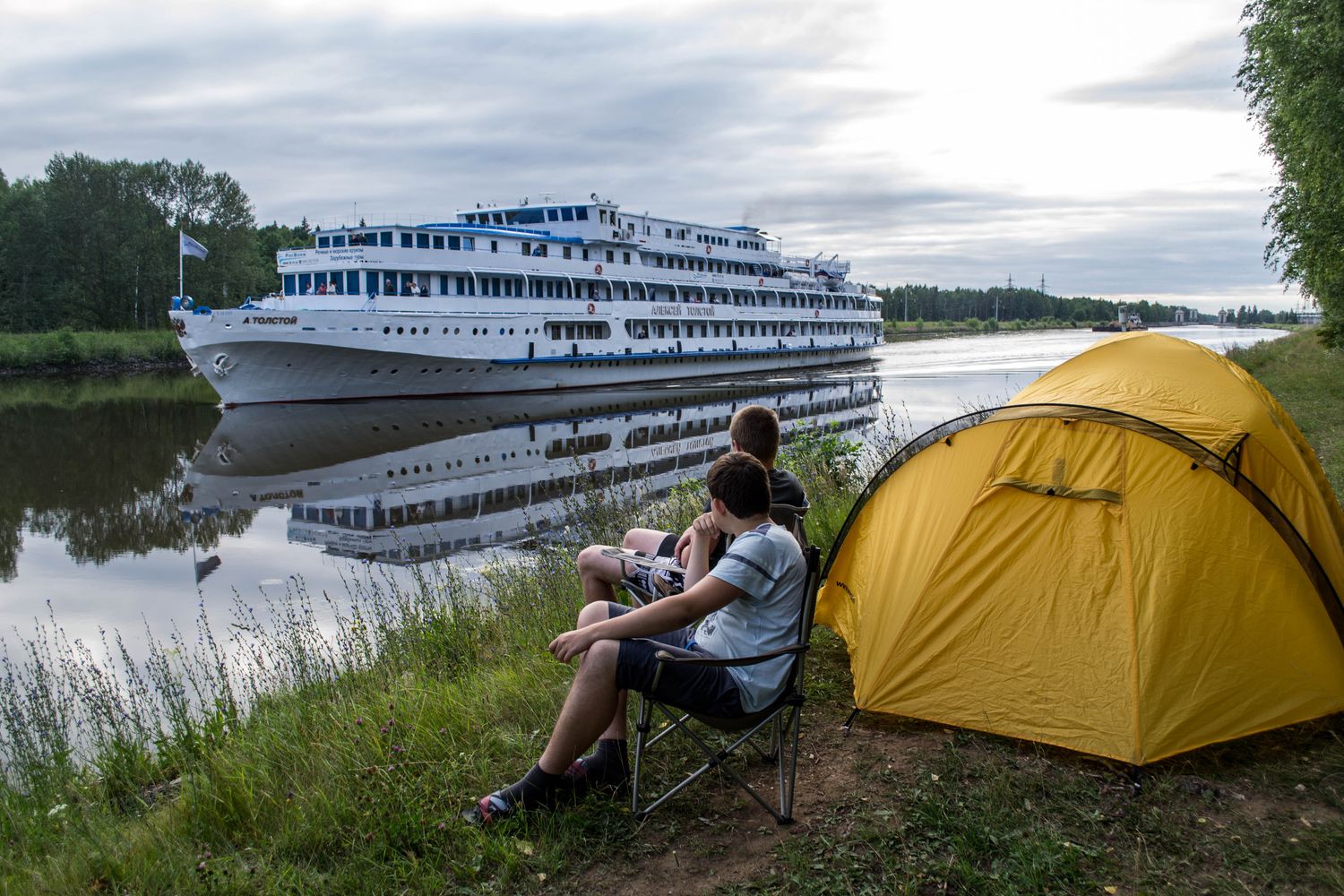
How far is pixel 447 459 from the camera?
18.7m

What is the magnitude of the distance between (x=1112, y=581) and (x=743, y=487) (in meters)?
1.80

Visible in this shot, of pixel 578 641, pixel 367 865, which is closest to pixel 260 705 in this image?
pixel 367 865

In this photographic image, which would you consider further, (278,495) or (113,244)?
(113,244)

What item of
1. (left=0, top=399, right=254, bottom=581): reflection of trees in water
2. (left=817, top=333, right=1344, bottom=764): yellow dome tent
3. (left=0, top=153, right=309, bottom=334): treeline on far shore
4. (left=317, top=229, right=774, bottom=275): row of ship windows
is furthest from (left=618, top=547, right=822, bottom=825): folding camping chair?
(left=0, top=153, right=309, bottom=334): treeline on far shore

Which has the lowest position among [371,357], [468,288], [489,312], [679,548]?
[679,548]

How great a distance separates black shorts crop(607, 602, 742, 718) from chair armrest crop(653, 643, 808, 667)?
1.4 inches

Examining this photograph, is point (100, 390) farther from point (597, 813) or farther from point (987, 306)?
point (987, 306)

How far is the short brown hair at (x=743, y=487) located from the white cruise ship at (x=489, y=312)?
2575 cm

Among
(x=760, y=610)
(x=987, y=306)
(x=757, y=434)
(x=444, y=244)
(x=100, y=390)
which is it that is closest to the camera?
(x=760, y=610)

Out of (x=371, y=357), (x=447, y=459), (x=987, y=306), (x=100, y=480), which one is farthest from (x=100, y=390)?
(x=987, y=306)

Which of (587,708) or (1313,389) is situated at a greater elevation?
(1313,389)

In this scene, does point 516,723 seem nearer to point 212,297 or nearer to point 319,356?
point 319,356

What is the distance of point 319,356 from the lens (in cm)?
2795

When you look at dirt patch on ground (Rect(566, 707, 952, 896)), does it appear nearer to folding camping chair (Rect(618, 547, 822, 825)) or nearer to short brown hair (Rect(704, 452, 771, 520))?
folding camping chair (Rect(618, 547, 822, 825))
